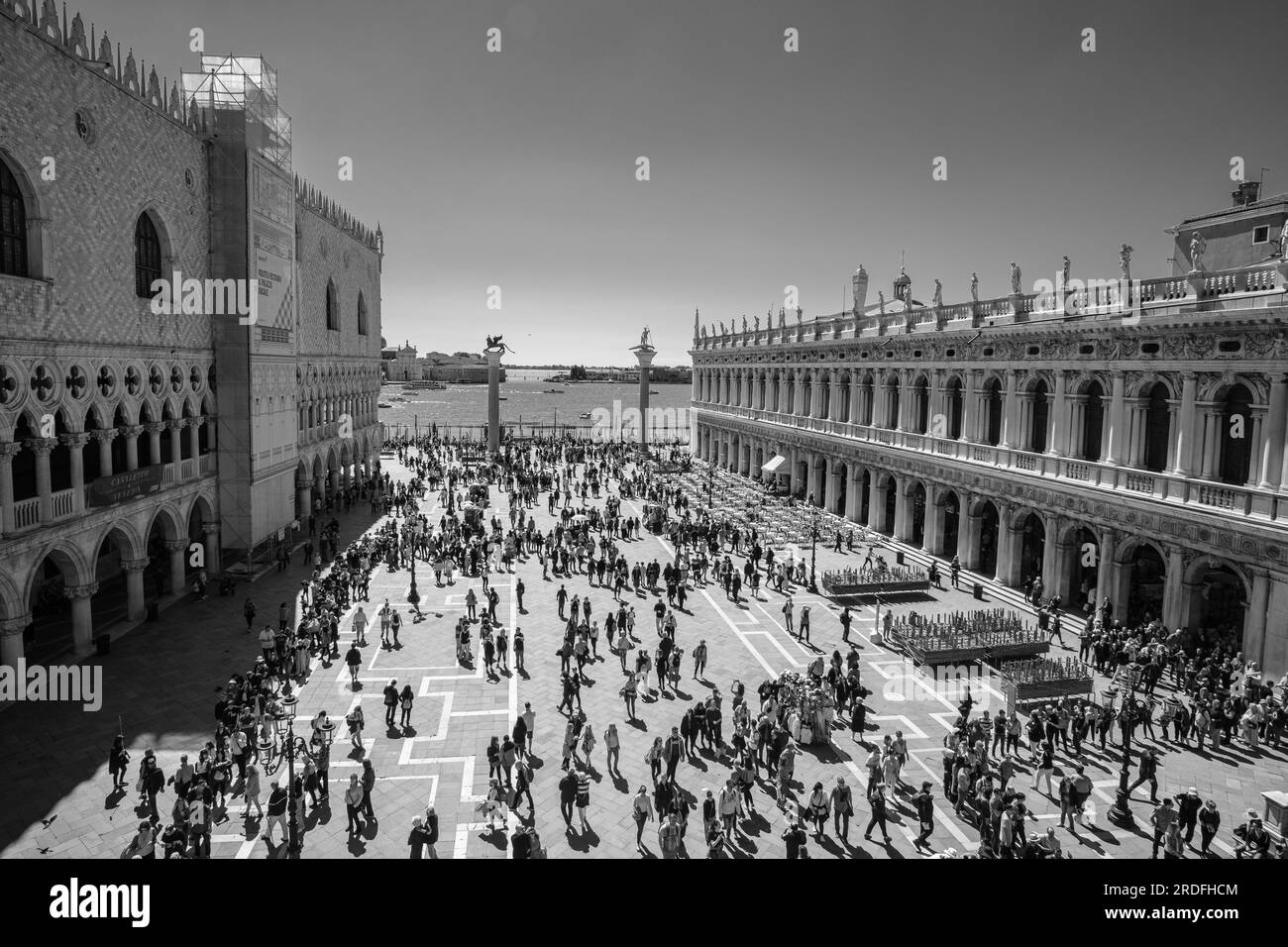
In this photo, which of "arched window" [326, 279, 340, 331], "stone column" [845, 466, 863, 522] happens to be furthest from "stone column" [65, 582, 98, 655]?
"stone column" [845, 466, 863, 522]

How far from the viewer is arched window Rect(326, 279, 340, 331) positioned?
4384 centimetres

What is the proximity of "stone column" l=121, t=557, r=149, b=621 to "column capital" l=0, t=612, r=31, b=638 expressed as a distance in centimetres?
487

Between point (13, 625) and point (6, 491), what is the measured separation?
3170 mm

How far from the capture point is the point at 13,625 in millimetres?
18422

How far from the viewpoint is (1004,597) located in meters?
26.8

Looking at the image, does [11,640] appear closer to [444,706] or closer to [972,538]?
[444,706]

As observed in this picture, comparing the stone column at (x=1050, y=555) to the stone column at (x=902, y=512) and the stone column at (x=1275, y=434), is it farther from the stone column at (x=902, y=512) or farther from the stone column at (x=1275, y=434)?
the stone column at (x=902, y=512)

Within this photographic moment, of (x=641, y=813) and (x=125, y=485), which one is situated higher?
(x=125, y=485)

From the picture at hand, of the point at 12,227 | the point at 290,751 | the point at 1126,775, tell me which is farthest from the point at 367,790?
the point at 12,227

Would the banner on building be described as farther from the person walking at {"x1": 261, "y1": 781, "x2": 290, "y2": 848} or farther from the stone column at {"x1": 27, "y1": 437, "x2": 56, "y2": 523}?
the person walking at {"x1": 261, "y1": 781, "x2": 290, "y2": 848}

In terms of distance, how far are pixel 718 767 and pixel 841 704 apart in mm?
4168

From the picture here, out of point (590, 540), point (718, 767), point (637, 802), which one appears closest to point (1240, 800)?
point (718, 767)

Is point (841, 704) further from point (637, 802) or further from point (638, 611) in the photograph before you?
point (638, 611)

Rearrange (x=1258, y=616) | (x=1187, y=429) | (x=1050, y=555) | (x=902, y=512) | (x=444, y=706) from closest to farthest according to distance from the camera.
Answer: (x=444, y=706)
(x=1258, y=616)
(x=1187, y=429)
(x=1050, y=555)
(x=902, y=512)
